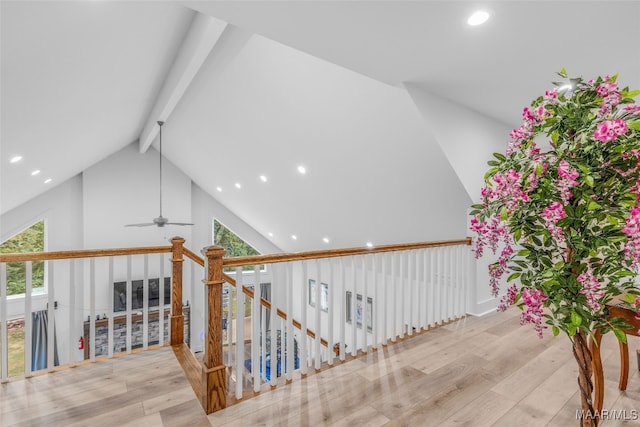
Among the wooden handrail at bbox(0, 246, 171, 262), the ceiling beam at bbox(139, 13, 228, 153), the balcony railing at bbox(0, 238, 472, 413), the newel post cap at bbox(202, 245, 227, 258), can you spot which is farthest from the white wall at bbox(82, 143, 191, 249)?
the newel post cap at bbox(202, 245, 227, 258)

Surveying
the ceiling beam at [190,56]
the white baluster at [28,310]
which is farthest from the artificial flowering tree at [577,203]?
the white baluster at [28,310]

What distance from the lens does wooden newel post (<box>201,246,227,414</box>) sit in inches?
78.4

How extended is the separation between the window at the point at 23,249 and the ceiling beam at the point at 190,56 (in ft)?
17.2

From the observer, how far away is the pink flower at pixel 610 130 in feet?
3.01

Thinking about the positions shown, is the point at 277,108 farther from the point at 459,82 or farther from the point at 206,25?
the point at 459,82

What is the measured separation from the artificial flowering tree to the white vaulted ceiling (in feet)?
3.58

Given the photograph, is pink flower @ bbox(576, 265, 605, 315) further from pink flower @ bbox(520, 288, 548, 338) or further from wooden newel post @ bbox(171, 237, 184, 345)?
wooden newel post @ bbox(171, 237, 184, 345)

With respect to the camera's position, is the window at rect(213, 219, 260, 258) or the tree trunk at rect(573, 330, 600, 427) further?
the window at rect(213, 219, 260, 258)

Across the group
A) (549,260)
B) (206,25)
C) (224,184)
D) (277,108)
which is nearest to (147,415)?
(549,260)

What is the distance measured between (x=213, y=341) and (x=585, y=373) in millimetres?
1869

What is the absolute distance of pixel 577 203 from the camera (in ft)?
3.52

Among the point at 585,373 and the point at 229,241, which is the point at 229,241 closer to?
the point at 229,241

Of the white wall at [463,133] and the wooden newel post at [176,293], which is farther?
the white wall at [463,133]

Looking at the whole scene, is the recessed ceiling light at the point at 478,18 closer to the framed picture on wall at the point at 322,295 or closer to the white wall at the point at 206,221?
the framed picture on wall at the point at 322,295
